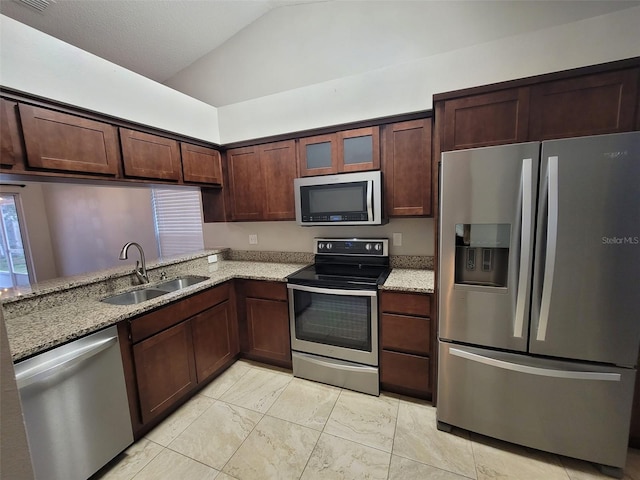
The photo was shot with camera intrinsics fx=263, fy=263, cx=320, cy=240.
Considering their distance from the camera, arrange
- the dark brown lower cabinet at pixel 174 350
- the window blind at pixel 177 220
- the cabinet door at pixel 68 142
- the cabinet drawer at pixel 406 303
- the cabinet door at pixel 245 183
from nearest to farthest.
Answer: the cabinet door at pixel 68 142 → the dark brown lower cabinet at pixel 174 350 → the cabinet drawer at pixel 406 303 → the cabinet door at pixel 245 183 → the window blind at pixel 177 220

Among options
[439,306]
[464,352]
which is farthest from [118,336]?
[464,352]

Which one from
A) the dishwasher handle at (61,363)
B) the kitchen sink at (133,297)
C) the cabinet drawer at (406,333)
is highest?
the kitchen sink at (133,297)

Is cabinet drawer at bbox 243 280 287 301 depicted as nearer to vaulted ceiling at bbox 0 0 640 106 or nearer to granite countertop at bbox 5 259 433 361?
granite countertop at bbox 5 259 433 361

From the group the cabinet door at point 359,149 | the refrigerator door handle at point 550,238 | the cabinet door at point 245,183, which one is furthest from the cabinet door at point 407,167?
the cabinet door at point 245,183

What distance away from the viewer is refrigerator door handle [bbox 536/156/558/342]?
4.32ft

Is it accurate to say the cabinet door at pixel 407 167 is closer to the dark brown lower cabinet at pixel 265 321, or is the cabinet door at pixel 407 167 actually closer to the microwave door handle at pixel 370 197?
the microwave door handle at pixel 370 197

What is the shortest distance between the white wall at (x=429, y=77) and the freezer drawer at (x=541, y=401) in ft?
6.14

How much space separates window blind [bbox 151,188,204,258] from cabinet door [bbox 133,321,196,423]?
69.3 inches

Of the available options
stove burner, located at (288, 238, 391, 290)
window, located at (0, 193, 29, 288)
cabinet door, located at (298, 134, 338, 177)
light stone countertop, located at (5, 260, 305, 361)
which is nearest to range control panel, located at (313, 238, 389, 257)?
stove burner, located at (288, 238, 391, 290)

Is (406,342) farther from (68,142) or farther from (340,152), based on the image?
(68,142)

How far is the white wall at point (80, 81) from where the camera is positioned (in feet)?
4.61

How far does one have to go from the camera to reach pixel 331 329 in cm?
218

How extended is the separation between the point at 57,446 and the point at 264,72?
3155 mm

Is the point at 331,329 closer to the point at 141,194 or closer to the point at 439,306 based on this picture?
the point at 439,306
